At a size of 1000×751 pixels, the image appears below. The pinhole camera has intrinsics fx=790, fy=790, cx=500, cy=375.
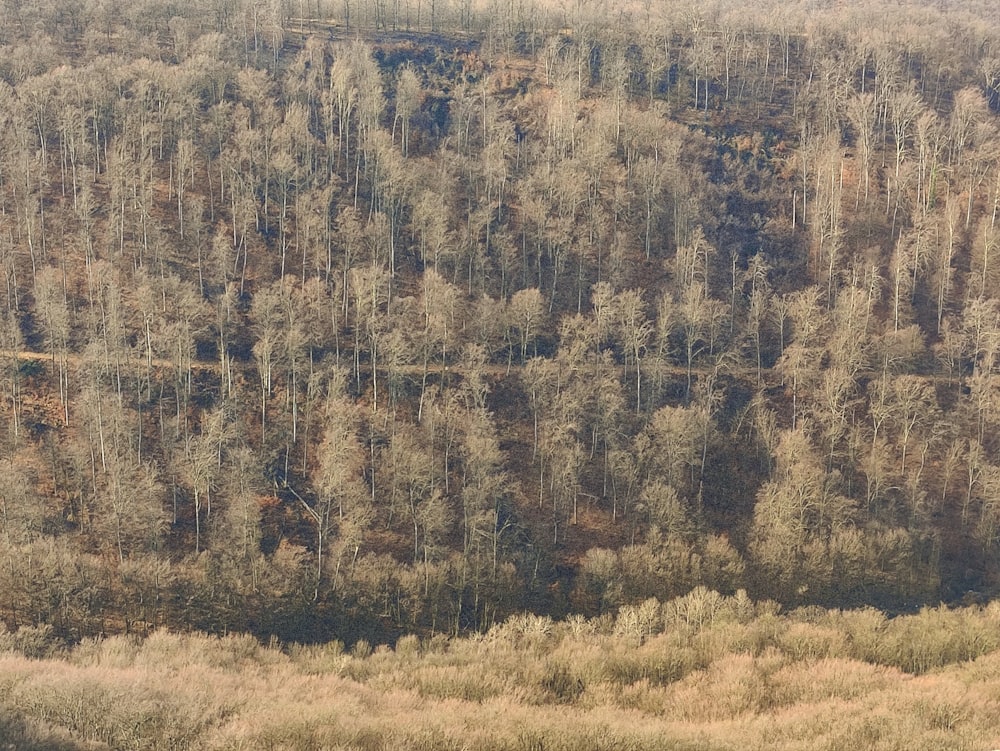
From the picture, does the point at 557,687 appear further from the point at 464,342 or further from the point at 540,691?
the point at 464,342

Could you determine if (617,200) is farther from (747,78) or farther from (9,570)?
(9,570)

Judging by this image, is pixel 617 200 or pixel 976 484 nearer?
pixel 976 484

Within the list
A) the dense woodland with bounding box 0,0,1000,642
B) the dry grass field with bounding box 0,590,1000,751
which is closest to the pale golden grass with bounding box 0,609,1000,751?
the dry grass field with bounding box 0,590,1000,751

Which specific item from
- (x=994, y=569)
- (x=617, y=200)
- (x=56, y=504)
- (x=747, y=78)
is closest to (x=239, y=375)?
(x=56, y=504)

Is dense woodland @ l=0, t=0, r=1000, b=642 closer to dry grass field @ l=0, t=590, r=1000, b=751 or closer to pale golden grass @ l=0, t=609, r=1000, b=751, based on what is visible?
dry grass field @ l=0, t=590, r=1000, b=751

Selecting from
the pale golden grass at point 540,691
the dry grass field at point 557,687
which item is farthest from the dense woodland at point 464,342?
the pale golden grass at point 540,691

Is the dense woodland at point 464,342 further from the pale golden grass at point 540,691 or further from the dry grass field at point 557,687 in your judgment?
the pale golden grass at point 540,691
